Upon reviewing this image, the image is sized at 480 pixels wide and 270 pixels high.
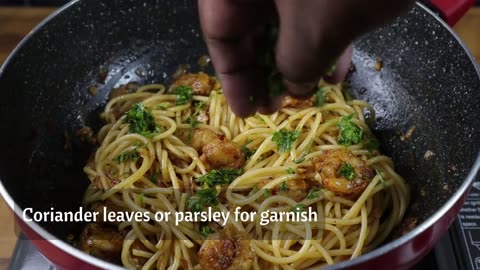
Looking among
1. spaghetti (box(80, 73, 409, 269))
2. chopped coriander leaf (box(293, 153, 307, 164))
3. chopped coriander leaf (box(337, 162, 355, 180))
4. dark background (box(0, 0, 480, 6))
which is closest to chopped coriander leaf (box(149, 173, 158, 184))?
spaghetti (box(80, 73, 409, 269))

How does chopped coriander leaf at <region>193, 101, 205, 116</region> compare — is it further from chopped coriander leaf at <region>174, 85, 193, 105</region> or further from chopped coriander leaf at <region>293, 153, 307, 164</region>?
chopped coriander leaf at <region>293, 153, 307, 164</region>

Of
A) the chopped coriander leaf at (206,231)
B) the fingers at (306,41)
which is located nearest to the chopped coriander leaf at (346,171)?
the chopped coriander leaf at (206,231)

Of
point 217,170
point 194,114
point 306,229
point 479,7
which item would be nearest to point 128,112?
point 194,114

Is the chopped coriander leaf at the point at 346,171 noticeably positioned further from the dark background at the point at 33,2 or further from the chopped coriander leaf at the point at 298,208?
the dark background at the point at 33,2

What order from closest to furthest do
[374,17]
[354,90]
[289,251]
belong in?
[374,17] → [289,251] → [354,90]

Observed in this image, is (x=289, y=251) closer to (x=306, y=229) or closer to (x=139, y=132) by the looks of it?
(x=306, y=229)

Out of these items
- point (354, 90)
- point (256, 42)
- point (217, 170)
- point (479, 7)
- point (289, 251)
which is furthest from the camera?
point (479, 7)
